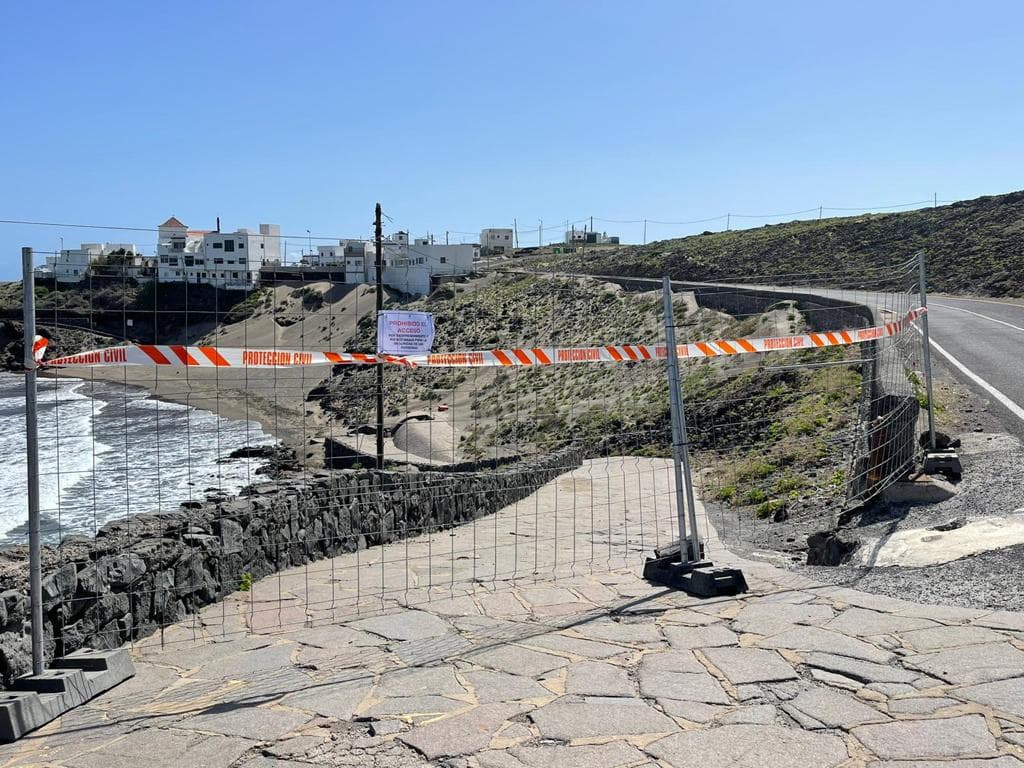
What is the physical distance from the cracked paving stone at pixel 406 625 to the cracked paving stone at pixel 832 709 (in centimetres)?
224

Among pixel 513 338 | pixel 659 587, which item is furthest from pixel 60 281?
pixel 513 338

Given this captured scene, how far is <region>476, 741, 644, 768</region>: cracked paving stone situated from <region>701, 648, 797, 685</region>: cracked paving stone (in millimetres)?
940

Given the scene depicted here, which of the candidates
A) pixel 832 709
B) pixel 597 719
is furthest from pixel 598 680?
pixel 832 709

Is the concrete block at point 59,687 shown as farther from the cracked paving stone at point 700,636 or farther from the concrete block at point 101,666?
the cracked paving stone at point 700,636

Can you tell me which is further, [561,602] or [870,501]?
[870,501]

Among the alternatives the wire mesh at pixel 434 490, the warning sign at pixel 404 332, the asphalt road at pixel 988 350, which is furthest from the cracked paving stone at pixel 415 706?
the asphalt road at pixel 988 350

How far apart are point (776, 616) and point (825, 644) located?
57 centimetres

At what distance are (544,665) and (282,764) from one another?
153cm

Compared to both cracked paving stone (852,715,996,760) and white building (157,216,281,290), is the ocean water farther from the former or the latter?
cracked paving stone (852,715,996,760)

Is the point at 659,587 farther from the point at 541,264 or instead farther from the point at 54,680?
the point at 541,264

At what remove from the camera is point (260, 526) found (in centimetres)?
830

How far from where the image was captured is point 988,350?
58.9ft

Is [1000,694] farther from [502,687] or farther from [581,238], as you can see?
[581,238]

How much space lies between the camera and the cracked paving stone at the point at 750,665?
15.2ft
